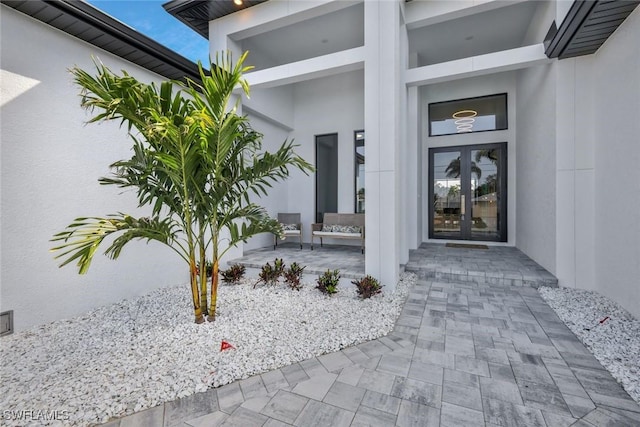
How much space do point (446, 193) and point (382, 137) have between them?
13.6 feet

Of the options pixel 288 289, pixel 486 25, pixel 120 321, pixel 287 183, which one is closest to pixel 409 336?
pixel 288 289

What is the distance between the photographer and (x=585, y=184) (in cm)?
370

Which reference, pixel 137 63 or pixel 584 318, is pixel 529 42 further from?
pixel 137 63

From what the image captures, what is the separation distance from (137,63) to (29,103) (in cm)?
144

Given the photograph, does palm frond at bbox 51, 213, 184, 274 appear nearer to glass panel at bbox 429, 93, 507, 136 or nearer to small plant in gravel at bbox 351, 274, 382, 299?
small plant in gravel at bbox 351, 274, 382, 299

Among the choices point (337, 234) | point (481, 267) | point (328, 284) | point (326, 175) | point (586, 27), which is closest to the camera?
point (586, 27)

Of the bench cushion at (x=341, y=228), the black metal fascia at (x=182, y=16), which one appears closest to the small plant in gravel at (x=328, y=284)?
the bench cushion at (x=341, y=228)

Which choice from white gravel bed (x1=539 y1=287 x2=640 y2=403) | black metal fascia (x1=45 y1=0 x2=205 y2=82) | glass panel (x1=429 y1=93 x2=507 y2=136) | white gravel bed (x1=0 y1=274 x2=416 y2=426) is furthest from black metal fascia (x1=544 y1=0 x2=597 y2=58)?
black metal fascia (x1=45 y1=0 x2=205 y2=82)

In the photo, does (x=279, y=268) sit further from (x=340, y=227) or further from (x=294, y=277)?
(x=340, y=227)

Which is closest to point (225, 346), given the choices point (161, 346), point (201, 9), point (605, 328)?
point (161, 346)

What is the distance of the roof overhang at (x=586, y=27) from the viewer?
2.74 metres

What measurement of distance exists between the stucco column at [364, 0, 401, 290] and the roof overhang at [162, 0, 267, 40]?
7.91 feet

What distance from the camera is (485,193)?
6.79 meters

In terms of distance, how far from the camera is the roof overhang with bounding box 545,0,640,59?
2.74 meters
